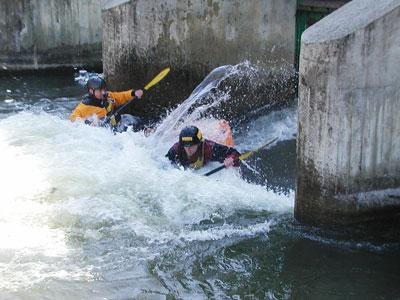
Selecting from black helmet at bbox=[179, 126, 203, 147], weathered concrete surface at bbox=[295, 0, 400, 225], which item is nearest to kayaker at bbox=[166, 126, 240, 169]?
black helmet at bbox=[179, 126, 203, 147]

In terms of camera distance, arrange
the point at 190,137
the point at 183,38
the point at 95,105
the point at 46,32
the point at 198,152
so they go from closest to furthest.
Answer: the point at 190,137, the point at 198,152, the point at 95,105, the point at 183,38, the point at 46,32

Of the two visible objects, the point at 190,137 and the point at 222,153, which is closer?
the point at 190,137

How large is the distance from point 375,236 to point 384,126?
3.85ft

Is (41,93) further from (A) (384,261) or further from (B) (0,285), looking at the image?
(A) (384,261)

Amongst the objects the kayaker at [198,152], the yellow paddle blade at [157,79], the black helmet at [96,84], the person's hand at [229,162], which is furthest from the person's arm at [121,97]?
the person's hand at [229,162]

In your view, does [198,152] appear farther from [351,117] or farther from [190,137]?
[351,117]

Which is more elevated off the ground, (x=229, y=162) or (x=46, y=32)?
(x=46, y=32)

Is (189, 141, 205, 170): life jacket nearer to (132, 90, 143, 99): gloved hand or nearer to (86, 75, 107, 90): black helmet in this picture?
(132, 90, 143, 99): gloved hand

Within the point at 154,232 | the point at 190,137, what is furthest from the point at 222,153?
the point at 154,232

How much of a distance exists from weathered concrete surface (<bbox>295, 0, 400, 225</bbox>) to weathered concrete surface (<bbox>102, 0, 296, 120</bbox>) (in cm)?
408

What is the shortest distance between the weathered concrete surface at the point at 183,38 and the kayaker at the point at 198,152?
2.50m

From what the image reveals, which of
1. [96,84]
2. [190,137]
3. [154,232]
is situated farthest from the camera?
[96,84]

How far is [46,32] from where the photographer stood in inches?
553

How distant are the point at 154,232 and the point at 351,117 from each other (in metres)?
2.44
